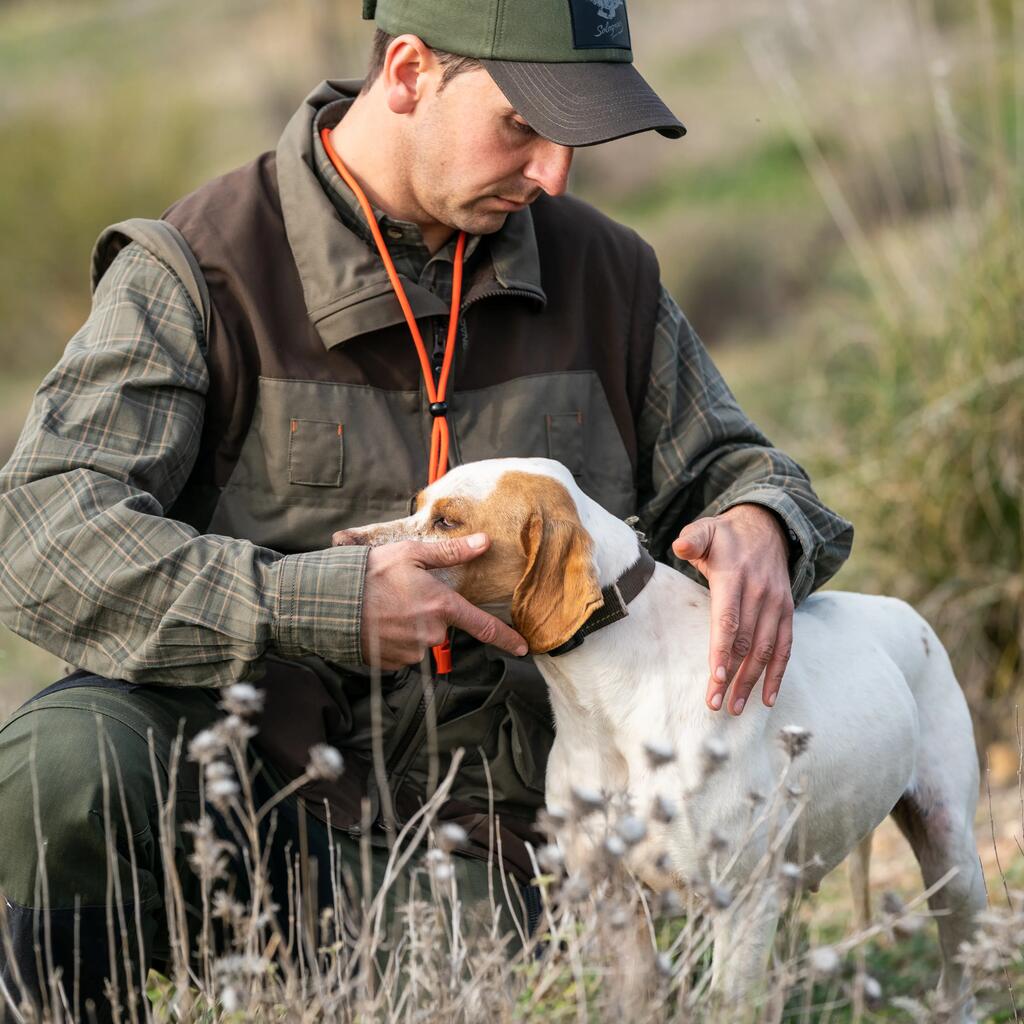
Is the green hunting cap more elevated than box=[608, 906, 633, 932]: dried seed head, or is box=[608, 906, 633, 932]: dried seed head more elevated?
the green hunting cap


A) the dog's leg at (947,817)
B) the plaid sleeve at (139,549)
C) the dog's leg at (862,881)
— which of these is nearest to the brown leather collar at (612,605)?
the plaid sleeve at (139,549)

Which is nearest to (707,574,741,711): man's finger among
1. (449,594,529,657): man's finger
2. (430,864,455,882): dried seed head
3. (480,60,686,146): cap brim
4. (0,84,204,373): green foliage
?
(449,594,529,657): man's finger

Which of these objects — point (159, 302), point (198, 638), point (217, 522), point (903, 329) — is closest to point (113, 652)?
point (198, 638)

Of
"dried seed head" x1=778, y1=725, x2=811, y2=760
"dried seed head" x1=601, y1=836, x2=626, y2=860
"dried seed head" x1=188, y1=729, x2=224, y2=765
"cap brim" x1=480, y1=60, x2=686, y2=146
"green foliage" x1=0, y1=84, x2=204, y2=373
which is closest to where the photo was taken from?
"dried seed head" x1=601, y1=836, x2=626, y2=860

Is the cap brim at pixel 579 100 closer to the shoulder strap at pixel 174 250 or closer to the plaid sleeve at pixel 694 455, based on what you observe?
the plaid sleeve at pixel 694 455

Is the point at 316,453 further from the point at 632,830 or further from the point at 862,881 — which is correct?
the point at 862,881

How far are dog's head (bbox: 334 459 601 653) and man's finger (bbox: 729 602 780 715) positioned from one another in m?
0.35

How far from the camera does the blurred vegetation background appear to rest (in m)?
5.39

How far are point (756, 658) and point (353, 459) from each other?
0.98 meters

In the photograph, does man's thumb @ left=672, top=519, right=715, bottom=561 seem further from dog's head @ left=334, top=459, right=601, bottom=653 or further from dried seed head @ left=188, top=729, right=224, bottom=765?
dried seed head @ left=188, top=729, right=224, bottom=765

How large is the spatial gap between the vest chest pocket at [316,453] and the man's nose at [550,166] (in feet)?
2.25

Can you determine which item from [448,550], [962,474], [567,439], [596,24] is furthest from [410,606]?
[962,474]

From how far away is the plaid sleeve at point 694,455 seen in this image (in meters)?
3.44

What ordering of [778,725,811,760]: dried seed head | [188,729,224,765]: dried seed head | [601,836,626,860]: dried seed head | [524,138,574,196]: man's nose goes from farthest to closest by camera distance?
1. [524,138,574,196]: man's nose
2. [778,725,811,760]: dried seed head
3. [188,729,224,765]: dried seed head
4. [601,836,626,860]: dried seed head
